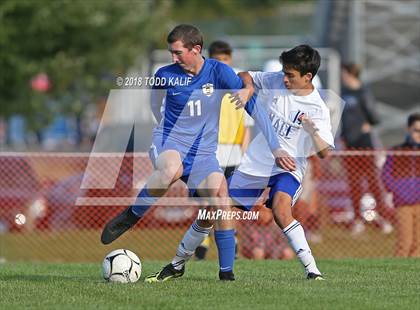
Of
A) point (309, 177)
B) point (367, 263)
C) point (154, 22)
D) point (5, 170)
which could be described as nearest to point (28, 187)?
point (5, 170)

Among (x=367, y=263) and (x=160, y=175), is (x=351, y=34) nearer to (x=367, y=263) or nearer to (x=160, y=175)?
(x=367, y=263)

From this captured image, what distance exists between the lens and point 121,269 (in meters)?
8.89

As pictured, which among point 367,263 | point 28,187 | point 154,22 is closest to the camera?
point 367,263

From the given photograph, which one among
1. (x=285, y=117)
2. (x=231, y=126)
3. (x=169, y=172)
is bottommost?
(x=169, y=172)

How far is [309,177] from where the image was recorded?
14.4 metres

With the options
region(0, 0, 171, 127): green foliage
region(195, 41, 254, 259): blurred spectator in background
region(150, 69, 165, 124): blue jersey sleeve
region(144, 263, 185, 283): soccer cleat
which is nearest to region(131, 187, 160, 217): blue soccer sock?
region(144, 263, 185, 283): soccer cleat

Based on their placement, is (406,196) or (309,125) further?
(406,196)

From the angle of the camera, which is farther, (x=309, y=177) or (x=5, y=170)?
(x=309, y=177)

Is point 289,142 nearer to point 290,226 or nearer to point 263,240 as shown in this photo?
point 290,226

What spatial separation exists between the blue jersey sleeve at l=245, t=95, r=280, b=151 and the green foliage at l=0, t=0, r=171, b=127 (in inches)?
629

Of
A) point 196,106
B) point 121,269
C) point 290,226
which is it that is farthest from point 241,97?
point 121,269

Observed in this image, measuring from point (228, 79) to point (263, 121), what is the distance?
1.48 feet

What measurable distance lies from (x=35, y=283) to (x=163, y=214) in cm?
515

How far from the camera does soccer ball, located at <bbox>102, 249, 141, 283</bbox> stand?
8.89 metres
